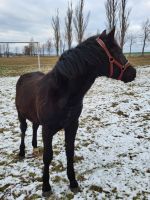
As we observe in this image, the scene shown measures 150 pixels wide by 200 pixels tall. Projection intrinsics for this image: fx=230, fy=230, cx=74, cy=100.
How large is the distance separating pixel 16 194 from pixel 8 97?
6270mm

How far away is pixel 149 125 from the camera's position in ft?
17.9

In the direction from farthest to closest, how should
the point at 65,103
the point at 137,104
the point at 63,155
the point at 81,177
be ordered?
1. the point at 137,104
2. the point at 63,155
3. the point at 81,177
4. the point at 65,103

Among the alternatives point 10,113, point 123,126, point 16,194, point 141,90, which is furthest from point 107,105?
point 16,194

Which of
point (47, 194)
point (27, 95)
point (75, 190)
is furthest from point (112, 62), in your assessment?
point (47, 194)

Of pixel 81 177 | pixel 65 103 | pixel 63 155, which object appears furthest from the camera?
pixel 63 155

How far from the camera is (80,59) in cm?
256

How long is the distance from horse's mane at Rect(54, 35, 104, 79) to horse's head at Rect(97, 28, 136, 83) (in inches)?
3.3

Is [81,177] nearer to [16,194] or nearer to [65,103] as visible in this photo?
[16,194]

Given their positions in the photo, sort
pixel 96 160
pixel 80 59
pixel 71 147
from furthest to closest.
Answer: pixel 96 160 < pixel 71 147 < pixel 80 59

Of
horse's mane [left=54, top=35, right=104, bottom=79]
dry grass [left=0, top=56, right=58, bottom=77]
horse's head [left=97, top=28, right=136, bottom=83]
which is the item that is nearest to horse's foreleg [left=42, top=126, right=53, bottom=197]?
horse's mane [left=54, top=35, right=104, bottom=79]

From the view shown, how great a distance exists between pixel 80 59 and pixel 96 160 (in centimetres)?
216

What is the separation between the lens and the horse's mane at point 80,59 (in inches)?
101

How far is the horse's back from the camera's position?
3.52 m

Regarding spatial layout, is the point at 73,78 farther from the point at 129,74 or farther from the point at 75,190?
the point at 75,190
